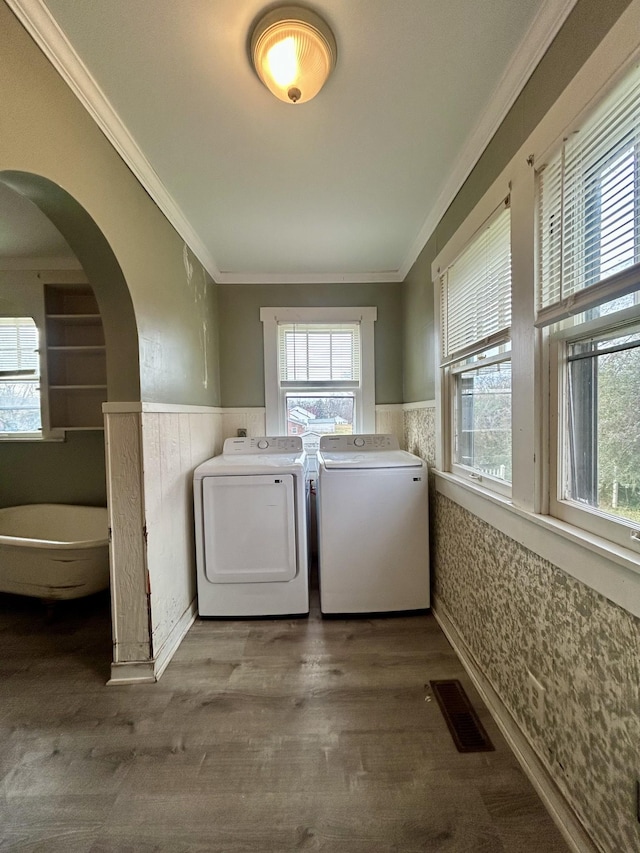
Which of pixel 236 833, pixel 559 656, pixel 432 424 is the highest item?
pixel 432 424

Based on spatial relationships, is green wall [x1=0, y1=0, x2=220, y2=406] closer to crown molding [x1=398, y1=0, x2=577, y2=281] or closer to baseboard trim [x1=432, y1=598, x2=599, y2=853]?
crown molding [x1=398, y1=0, x2=577, y2=281]

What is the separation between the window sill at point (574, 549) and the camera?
2.61 feet

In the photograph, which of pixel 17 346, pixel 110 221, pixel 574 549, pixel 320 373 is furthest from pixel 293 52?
pixel 17 346

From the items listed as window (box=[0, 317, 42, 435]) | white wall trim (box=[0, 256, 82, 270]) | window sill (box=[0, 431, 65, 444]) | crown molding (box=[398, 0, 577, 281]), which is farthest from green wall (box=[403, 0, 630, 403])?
window (box=[0, 317, 42, 435])

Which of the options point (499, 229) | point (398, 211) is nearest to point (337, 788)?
point (499, 229)

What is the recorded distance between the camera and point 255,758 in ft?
4.06

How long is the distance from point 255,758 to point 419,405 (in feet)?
6.79

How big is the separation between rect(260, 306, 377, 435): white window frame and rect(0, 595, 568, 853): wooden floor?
5.39 feet

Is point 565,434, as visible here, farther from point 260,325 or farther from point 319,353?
point 260,325

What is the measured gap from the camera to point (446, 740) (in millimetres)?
1292

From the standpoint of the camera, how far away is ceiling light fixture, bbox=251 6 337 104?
997 millimetres

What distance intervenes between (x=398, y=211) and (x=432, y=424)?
1290 mm

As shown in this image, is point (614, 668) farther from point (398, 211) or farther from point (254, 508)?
point (398, 211)

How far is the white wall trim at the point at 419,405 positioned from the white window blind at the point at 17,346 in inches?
115
